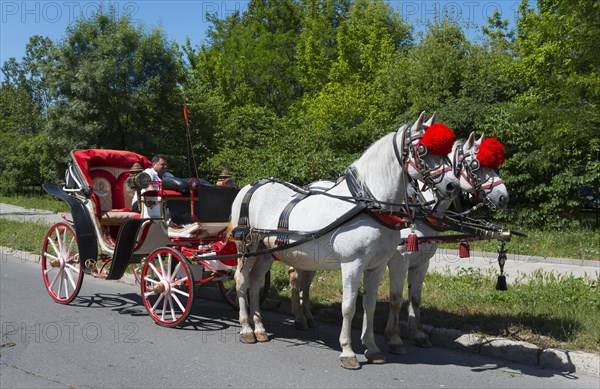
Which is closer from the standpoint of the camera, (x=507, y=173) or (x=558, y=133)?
(x=558, y=133)

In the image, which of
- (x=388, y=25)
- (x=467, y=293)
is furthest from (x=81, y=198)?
(x=388, y=25)

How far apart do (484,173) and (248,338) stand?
10.0 ft

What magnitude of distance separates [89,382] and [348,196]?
2.88m

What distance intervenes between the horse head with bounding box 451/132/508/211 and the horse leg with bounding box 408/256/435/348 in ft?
4.03

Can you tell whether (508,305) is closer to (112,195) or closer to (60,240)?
(112,195)

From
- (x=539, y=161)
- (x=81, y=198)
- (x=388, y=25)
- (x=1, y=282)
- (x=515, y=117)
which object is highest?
(x=388, y=25)

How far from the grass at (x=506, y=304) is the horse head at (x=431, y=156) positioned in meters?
1.98

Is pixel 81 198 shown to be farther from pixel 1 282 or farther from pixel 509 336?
pixel 509 336

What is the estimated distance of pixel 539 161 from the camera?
47.0ft

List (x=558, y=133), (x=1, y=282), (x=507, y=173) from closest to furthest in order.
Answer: (x=1, y=282) < (x=558, y=133) < (x=507, y=173)

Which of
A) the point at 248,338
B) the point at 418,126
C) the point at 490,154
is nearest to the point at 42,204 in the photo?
the point at 248,338

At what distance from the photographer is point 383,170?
18.7ft

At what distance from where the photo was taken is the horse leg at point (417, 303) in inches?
256

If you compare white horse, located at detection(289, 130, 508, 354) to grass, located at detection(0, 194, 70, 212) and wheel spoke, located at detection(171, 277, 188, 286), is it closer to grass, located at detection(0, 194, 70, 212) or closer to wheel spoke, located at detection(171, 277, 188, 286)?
wheel spoke, located at detection(171, 277, 188, 286)
